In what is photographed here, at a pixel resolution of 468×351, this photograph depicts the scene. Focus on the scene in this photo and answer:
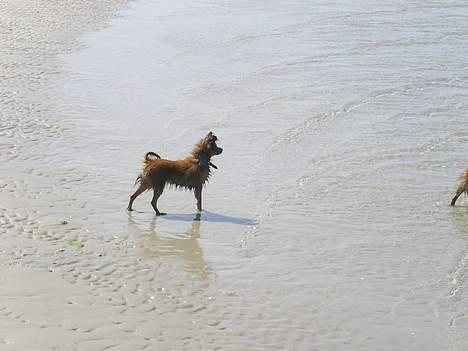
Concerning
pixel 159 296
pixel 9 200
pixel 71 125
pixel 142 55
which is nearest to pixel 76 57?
pixel 142 55

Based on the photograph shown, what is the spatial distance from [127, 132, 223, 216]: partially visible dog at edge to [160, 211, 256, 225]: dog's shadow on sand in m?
0.11

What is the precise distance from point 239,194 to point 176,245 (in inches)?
90.3

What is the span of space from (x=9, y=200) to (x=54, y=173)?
1.42 metres

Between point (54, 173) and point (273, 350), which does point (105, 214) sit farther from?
point (273, 350)

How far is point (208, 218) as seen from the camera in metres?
12.2

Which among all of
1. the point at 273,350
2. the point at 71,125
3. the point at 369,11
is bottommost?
the point at 273,350

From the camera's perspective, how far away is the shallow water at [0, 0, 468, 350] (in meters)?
9.11

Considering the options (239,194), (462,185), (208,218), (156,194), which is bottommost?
(208,218)

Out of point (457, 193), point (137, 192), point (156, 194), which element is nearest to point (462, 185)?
point (457, 193)

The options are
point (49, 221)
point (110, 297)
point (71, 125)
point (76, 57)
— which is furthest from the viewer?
point (76, 57)

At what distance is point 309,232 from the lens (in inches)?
467

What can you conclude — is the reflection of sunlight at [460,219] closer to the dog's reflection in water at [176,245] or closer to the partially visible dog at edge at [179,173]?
the partially visible dog at edge at [179,173]

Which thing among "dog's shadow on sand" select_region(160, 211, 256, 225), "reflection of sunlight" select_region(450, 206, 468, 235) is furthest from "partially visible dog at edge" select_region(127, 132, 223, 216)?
"reflection of sunlight" select_region(450, 206, 468, 235)

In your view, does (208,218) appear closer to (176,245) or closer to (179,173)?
(179,173)
